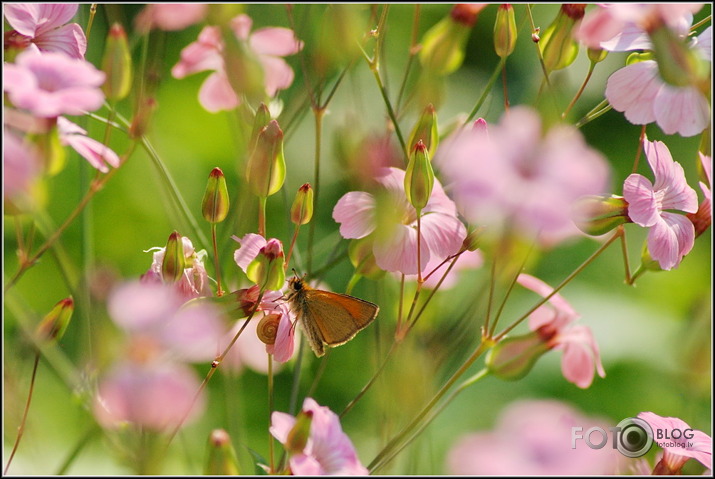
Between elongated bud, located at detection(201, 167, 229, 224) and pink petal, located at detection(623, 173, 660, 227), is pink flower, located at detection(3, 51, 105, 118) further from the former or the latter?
pink petal, located at detection(623, 173, 660, 227)

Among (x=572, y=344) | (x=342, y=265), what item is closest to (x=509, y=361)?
(x=572, y=344)

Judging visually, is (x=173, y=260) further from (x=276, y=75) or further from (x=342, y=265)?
(x=342, y=265)

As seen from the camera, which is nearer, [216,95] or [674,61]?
[674,61]

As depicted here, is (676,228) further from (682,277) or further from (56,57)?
(682,277)

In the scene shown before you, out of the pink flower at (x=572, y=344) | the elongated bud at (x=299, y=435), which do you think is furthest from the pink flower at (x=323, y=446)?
the pink flower at (x=572, y=344)

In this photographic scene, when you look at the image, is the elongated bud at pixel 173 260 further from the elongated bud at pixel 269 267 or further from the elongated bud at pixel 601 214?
the elongated bud at pixel 601 214

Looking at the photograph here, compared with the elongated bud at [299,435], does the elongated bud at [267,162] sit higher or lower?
higher
